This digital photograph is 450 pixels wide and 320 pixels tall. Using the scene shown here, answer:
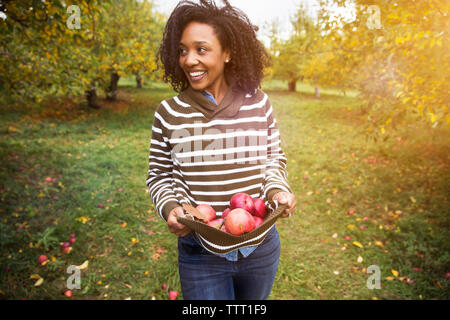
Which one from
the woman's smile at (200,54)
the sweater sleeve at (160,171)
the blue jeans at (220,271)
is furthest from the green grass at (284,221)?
the woman's smile at (200,54)

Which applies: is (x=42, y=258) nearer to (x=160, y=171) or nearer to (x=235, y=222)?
(x=160, y=171)

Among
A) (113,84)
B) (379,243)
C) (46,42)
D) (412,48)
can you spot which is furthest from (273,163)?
(113,84)

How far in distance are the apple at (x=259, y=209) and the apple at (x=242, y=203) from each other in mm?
30

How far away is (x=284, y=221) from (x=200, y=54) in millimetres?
3729

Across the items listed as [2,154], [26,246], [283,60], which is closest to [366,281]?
[26,246]

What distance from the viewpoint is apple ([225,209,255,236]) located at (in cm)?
132

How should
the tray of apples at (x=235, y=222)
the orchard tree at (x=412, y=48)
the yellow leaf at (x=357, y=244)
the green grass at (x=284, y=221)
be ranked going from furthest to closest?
the yellow leaf at (x=357, y=244) → the green grass at (x=284, y=221) → the orchard tree at (x=412, y=48) → the tray of apples at (x=235, y=222)

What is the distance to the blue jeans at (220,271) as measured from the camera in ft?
5.09

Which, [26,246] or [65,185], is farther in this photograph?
[65,185]

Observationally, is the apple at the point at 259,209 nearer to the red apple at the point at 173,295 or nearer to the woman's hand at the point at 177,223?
the woman's hand at the point at 177,223

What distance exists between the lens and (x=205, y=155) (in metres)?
1.55

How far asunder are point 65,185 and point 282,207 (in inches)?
204

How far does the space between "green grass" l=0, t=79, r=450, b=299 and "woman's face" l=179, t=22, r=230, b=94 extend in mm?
2610
